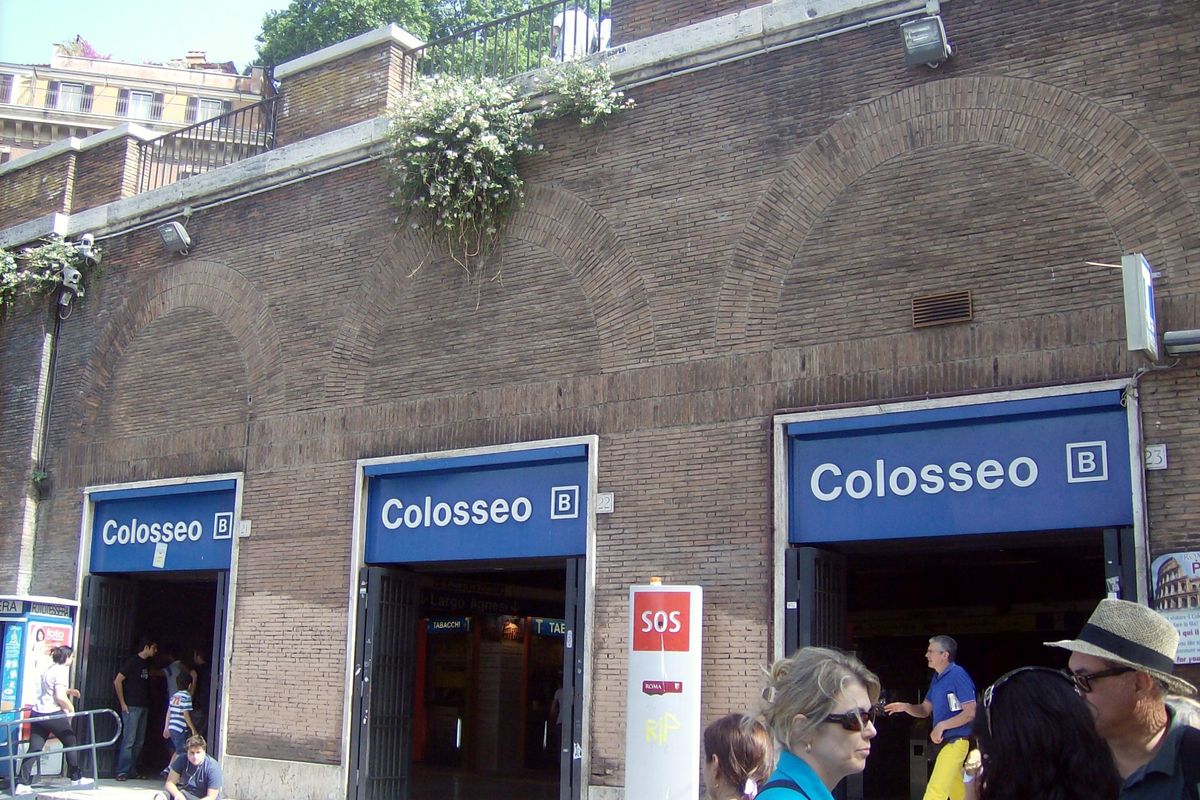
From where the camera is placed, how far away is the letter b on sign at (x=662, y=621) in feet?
36.5

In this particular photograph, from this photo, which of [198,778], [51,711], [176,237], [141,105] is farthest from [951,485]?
[141,105]

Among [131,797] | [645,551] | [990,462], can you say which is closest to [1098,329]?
[990,462]

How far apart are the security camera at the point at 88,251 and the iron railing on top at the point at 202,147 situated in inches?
43.7

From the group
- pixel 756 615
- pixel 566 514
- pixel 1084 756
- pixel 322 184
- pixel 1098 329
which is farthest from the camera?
pixel 322 184

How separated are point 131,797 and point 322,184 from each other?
7.87m

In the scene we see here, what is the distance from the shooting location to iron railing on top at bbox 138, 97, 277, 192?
18141 mm

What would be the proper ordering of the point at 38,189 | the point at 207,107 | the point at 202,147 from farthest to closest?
the point at 207,107 → the point at 38,189 → the point at 202,147

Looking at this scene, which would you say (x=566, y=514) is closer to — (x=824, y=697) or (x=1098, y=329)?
(x=1098, y=329)

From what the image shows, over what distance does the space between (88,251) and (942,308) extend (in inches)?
515

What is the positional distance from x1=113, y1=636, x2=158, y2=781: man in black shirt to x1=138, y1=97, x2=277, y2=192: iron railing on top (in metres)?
6.89

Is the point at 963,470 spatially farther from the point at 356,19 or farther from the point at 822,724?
the point at 356,19

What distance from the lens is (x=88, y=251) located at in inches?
737

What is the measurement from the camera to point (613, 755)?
1226 centimetres

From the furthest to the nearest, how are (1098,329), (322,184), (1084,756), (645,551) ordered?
1. (322,184)
2. (645,551)
3. (1098,329)
4. (1084,756)
